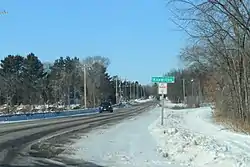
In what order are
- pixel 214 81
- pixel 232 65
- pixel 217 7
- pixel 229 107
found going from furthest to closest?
pixel 214 81, pixel 229 107, pixel 232 65, pixel 217 7

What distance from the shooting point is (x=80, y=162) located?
46.2ft

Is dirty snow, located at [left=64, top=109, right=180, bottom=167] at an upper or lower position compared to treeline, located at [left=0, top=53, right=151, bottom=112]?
lower

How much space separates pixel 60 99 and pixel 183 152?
327 ft

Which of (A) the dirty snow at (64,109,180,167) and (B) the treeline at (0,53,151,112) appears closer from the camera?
(A) the dirty snow at (64,109,180,167)

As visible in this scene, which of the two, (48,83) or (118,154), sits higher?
(48,83)

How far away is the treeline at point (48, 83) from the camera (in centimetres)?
9956

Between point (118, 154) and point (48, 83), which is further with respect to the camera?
point (48, 83)

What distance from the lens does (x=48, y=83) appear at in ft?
401

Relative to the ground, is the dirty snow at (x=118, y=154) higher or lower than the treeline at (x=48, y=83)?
lower

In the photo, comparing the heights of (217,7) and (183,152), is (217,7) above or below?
above

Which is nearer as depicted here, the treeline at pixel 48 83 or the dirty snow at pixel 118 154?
the dirty snow at pixel 118 154

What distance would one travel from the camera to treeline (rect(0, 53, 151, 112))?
327 ft

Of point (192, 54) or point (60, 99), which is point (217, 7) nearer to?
point (192, 54)

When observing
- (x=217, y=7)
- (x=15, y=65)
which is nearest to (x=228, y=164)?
(x=217, y=7)
